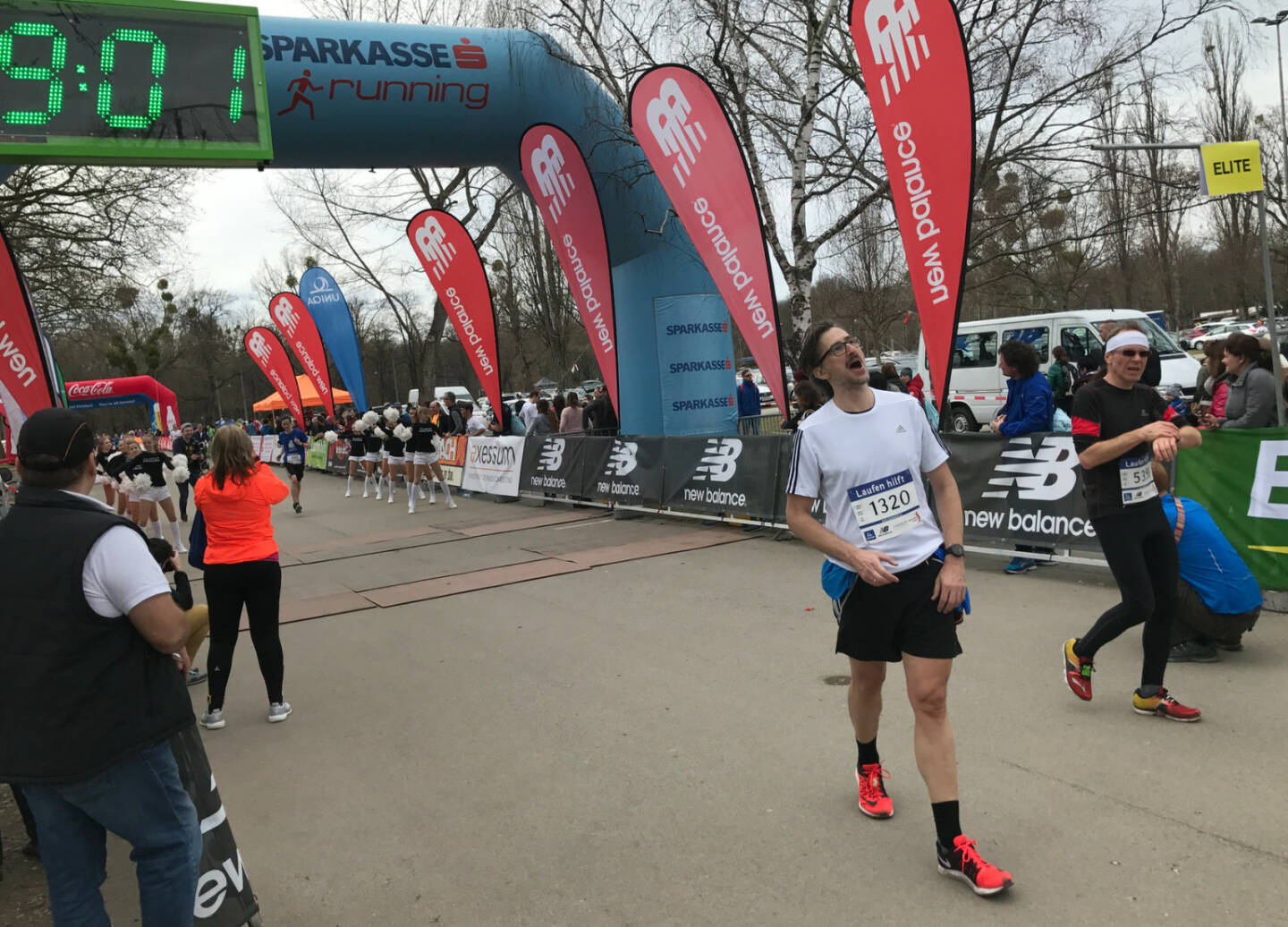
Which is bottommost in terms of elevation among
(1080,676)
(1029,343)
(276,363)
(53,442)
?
(1080,676)

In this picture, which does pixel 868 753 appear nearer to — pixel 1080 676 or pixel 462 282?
pixel 1080 676

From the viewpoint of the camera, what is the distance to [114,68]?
631cm

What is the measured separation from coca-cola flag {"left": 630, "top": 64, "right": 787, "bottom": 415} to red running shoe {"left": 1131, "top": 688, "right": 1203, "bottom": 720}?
6.15 m

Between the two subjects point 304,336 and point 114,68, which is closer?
point 114,68

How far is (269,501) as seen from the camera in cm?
534

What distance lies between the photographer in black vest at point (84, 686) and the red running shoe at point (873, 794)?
2447 millimetres

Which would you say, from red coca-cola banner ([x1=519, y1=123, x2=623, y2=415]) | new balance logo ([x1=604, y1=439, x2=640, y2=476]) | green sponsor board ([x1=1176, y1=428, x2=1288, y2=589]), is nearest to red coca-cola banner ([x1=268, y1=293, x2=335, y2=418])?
red coca-cola banner ([x1=519, y1=123, x2=623, y2=415])

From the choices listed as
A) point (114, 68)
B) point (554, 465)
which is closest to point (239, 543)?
point (114, 68)

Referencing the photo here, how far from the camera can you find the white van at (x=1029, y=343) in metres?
17.8

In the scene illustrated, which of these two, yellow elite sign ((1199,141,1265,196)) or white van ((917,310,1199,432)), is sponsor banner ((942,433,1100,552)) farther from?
white van ((917,310,1199,432))

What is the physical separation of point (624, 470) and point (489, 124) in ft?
17.6

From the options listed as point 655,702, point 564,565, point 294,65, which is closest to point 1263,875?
point 655,702

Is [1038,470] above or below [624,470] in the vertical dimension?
above

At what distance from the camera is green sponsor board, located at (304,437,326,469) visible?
28.9m
